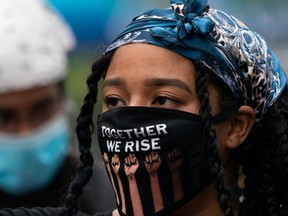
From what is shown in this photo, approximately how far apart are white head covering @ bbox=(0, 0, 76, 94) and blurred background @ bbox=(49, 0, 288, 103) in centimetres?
7

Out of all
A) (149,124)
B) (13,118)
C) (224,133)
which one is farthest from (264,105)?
(13,118)

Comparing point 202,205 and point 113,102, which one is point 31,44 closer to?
point 113,102

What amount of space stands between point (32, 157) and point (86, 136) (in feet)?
7.27

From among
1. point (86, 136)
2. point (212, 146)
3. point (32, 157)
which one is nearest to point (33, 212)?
point (86, 136)

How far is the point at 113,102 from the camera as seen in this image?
391 cm

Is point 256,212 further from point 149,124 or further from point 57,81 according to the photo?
point 57,81

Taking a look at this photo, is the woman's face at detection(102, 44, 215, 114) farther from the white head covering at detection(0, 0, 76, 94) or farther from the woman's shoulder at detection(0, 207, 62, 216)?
the white head covering at detection(0, 0, 76, 94)

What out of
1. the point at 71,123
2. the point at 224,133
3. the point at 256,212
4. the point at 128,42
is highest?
the point at 128,42

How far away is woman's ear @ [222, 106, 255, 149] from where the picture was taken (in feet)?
12.9

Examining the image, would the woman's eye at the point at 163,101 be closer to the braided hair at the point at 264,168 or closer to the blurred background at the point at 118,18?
the braided hair at the point at 264,168

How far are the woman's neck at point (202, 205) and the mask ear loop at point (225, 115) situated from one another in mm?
242

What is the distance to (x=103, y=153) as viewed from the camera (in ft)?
12.9

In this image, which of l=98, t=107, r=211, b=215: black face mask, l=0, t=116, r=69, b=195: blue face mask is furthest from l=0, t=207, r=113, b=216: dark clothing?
l=0, t=116, r=69, b=195: blue face mask

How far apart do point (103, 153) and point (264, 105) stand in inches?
25.3
